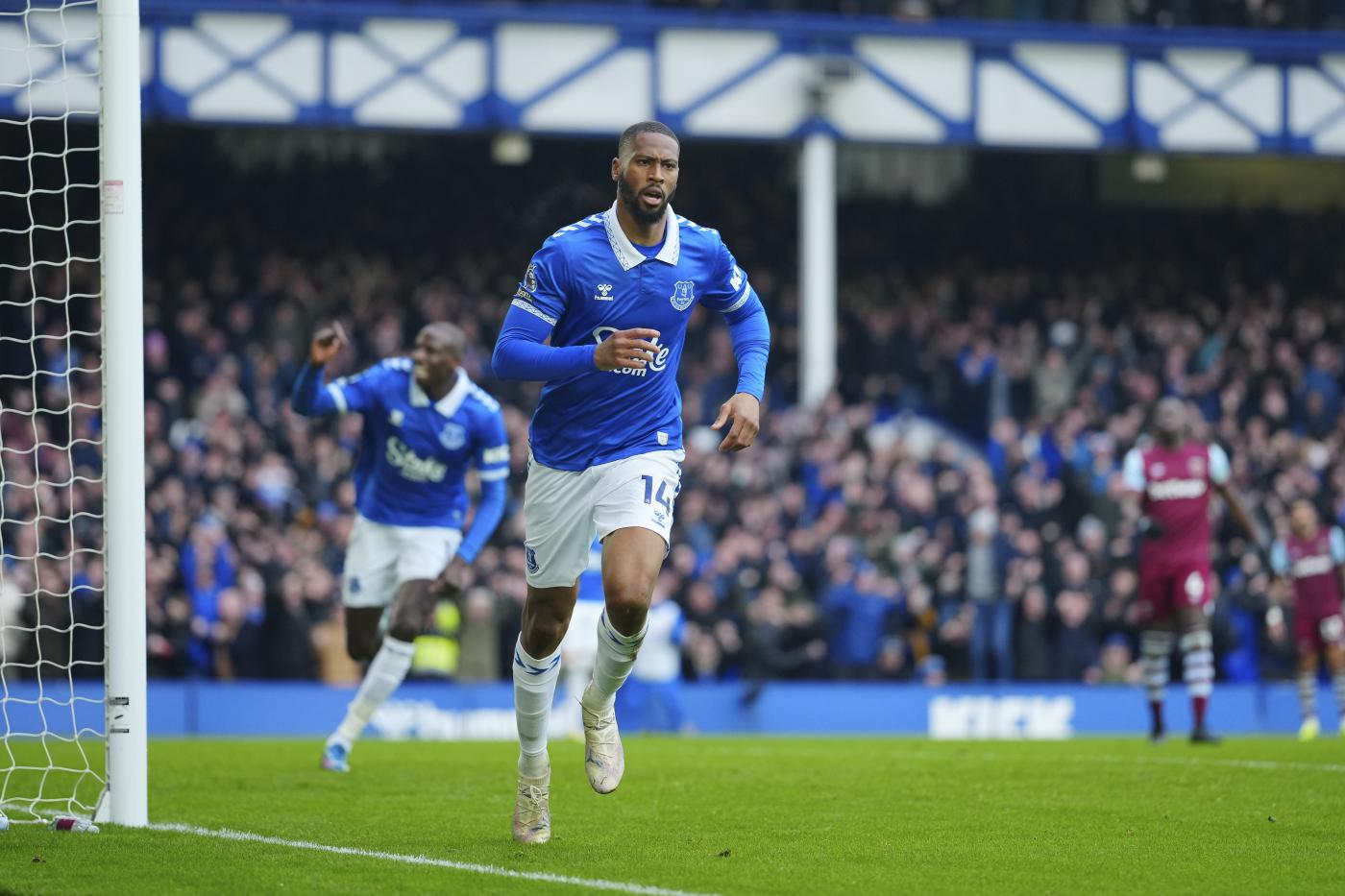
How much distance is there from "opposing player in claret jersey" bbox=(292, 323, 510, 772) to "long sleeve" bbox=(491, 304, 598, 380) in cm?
444

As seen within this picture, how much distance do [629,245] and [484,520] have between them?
449 cm

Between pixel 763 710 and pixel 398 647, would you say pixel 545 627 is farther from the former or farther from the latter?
pixel 763 710

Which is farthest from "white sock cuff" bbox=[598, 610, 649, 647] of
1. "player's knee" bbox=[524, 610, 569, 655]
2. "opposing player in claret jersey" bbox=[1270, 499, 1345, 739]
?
"opposing player in claret jersey" bbox=[1270, 499, 1345, 739]

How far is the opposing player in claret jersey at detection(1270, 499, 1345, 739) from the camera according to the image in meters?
20.4

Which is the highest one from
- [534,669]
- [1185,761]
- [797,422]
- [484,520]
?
[797,422]

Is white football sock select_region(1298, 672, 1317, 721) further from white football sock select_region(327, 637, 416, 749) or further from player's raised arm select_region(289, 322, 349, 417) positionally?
player's raised arm select_region(289, 322, 349, 417)

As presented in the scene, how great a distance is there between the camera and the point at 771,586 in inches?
866

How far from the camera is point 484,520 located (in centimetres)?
1182

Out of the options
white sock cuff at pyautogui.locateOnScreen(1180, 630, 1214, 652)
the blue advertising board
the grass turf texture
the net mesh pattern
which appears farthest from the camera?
the blue advertising board

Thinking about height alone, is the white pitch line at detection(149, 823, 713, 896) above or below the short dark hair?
below

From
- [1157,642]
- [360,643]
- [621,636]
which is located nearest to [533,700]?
[621,636]

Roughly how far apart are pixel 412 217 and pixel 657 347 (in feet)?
75.9

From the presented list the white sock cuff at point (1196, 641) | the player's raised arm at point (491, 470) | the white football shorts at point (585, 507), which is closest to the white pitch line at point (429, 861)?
the white football shorts at point (585, 507)

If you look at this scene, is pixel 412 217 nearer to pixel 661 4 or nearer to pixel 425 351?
pixel 661 4
